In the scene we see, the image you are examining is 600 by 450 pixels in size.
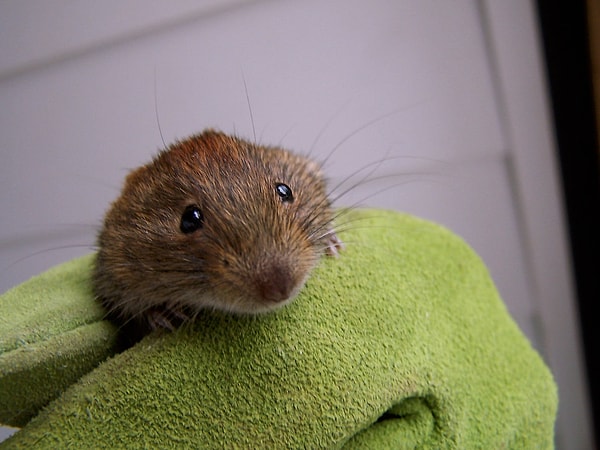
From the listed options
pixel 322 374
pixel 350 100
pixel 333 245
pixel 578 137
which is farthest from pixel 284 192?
pixel 578 137

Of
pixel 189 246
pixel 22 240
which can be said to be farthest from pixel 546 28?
pixel 22 240

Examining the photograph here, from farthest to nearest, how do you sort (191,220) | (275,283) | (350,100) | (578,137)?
(350,100) < (578,137) < (191,220) < (275,283)

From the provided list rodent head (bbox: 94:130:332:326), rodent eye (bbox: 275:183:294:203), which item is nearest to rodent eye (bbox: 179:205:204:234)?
rodent head (bbox: 94:130:332:326)

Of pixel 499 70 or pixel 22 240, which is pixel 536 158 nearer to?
pixel 499 70

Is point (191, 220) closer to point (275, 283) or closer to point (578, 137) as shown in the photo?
point (275, 283)

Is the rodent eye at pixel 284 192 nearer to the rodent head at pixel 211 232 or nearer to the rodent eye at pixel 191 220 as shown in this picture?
the rodent head at pixel 211 232

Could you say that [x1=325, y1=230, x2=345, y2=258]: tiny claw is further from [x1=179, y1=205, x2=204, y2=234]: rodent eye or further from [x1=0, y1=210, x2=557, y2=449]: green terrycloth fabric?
[x1=179, y1=205, x2=204, y2=234]: rodent eye
